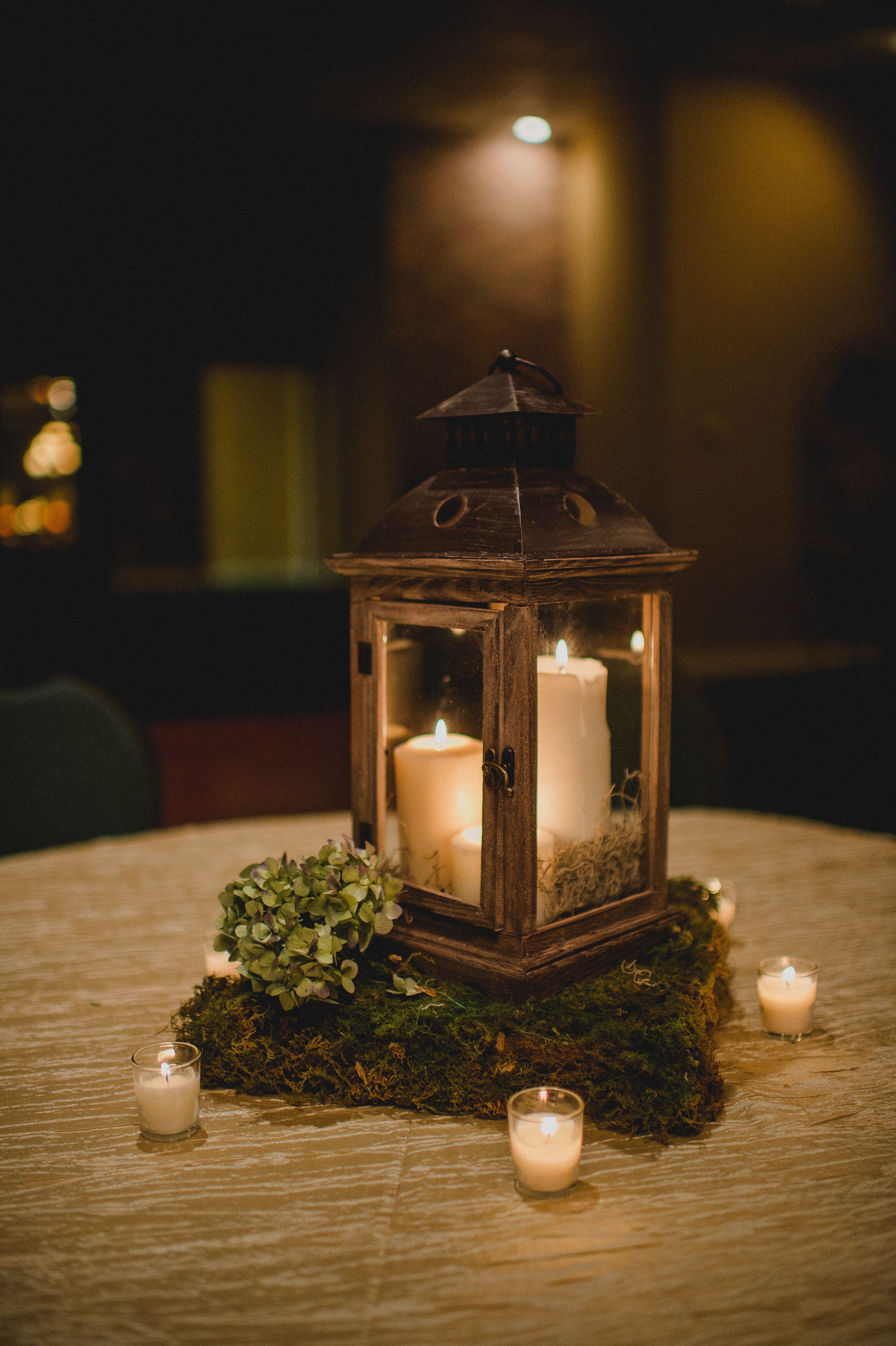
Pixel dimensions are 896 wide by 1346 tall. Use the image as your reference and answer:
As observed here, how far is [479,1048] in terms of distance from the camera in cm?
85

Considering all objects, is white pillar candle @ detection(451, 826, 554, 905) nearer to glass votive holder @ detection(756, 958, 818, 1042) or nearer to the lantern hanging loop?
glass votive holder @ detection(756, 958, 818, 1042)

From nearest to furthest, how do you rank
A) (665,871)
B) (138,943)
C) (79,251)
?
(665,871)
(138,943)
(79,251)

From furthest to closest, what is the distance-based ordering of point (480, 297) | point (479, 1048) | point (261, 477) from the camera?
point (261, 477) < point (480, 297) < point (479, 1048)

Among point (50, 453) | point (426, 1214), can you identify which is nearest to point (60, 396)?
point (50, 453)

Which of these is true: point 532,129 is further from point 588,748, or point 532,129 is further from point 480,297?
point 588,748

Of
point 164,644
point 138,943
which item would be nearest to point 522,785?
point 138,943

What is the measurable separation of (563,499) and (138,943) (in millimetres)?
715

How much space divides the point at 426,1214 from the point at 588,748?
390 mm

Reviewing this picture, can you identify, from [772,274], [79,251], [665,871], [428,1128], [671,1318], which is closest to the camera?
[671,1318]

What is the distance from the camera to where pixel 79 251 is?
5.72 m

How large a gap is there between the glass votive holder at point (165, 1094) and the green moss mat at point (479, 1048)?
0.25ft

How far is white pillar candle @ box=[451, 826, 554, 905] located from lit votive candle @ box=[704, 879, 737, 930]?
0.29m

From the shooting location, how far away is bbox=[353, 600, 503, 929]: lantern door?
879mm

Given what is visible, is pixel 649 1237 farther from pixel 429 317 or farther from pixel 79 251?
pixel 79 251
